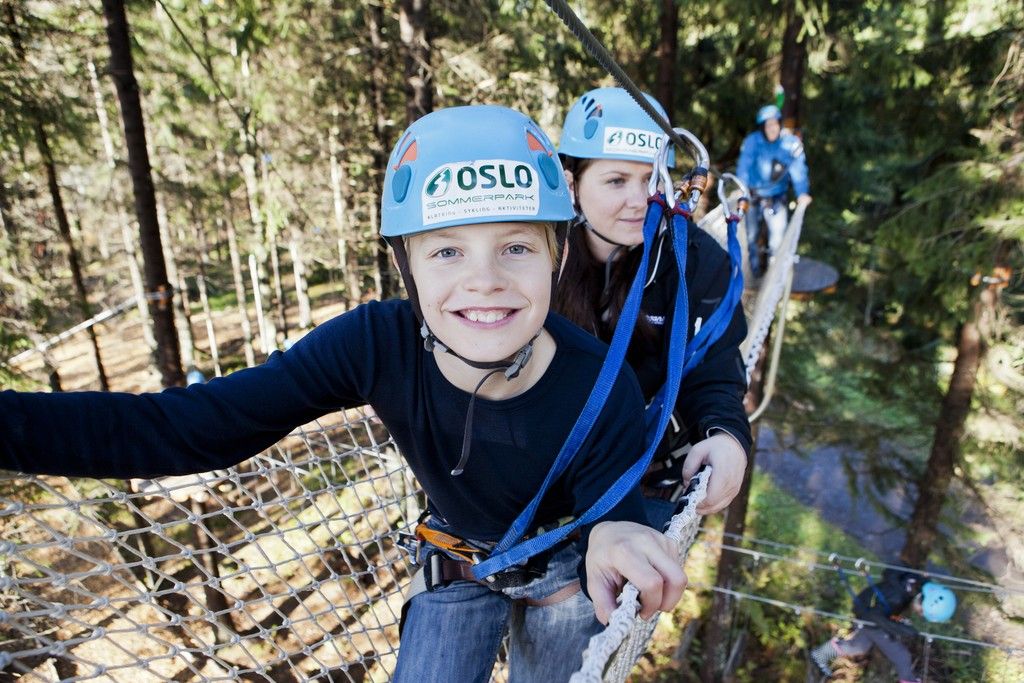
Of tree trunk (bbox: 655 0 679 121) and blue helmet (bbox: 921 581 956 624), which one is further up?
tree trunk (bbox: 655 0 679 121)

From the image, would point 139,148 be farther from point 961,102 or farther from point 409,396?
point 961,102

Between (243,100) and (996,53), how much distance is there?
34.0ft

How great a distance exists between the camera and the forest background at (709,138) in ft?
17.6

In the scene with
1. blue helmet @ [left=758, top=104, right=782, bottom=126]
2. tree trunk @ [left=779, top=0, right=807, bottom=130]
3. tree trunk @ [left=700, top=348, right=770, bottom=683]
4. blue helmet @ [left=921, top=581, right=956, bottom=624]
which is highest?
tree trunk @ [left=779, top=0, right=807, bottom=130]

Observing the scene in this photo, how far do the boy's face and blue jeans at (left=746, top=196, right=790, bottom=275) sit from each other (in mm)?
4853

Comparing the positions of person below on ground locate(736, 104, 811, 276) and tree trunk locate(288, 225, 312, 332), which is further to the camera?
tree trunk locate(288, 225, 312, 332)

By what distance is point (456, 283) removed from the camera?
1244mm

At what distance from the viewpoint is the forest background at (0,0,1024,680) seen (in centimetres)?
538

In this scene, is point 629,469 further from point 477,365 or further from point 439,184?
point 439,184

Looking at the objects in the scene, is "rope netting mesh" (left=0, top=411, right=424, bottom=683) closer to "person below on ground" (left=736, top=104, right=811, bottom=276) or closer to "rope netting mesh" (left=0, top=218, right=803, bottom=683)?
"rope netting mesh" (left=0, top=218, right=803, bottom=683)

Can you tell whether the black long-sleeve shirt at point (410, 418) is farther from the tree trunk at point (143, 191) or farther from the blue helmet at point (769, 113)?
the blue helmet at point (769, 113)

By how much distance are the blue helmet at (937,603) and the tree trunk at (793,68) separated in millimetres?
4042

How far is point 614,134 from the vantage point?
7.16 feet

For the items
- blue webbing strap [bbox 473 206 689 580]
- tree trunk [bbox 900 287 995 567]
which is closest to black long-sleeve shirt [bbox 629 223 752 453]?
blue webbing strap [bbox 473 206 689 580]
